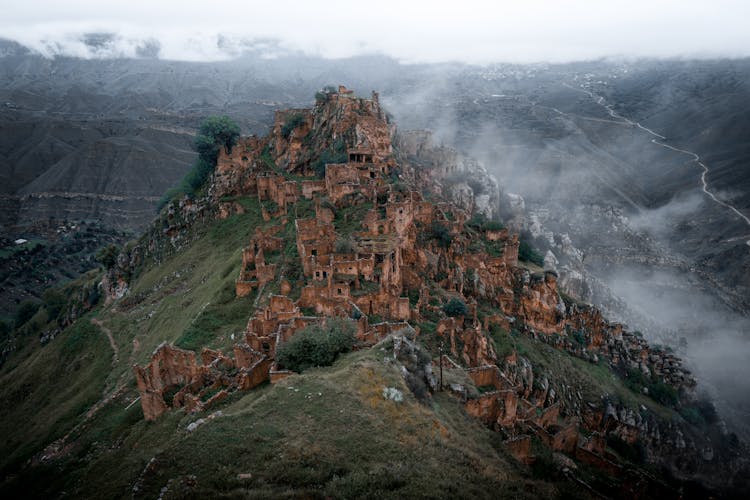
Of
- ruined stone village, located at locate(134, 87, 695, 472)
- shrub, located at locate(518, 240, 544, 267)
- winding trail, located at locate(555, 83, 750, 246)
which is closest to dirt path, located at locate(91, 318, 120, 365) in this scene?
ruined stone village, located at locate(134, 87, 695, 472)

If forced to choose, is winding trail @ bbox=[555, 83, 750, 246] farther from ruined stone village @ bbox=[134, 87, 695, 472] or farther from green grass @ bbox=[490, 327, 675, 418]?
ruined stone village @ bbox=[134, 87, 695, 472]

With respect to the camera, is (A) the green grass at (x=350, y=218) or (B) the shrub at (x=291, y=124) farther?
(B) the shrub at (x=291, y=124)

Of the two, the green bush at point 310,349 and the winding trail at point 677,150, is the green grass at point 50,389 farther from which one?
the winding trail at point 677,150

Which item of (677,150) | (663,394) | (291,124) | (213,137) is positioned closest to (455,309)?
(663,394)

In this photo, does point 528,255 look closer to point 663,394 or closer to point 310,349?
point 663,394

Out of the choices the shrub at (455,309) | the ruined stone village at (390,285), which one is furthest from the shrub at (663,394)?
the shrub at (455,309)
